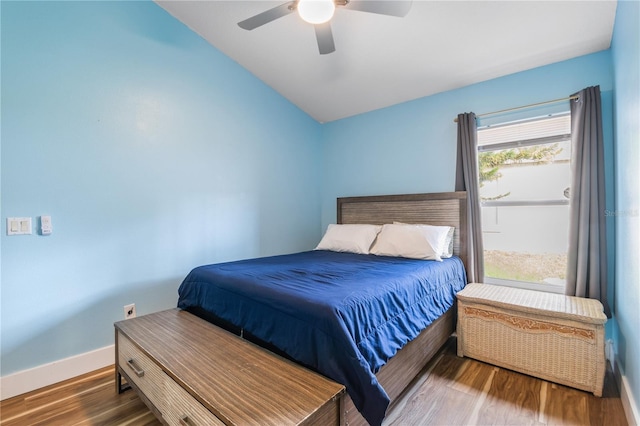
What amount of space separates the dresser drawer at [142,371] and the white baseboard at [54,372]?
0.58 m

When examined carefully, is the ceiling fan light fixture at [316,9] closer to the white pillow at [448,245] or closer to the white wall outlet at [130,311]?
the white pillow at [448,245]

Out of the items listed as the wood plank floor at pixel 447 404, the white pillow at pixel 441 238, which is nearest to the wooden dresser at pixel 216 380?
the wood plank floor at pixel 447 404

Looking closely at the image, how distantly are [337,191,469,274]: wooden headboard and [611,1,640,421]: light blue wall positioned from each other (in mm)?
1080

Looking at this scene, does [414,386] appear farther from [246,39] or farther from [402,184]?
[246,39]

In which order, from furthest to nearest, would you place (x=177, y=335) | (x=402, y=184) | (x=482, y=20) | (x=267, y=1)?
1. (x=402, y=184)
2. (x=267, y=1)
3. (x=482, y=20)
4. (x=177, y=335)

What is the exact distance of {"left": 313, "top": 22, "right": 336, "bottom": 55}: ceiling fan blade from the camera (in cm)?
189

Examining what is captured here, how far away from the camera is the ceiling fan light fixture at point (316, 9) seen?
166 cm

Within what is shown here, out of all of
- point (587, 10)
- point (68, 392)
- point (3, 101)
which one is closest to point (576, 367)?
point (587, 10)

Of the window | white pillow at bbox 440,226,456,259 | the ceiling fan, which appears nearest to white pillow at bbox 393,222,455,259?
white pillow at bbox 440,226,456,259

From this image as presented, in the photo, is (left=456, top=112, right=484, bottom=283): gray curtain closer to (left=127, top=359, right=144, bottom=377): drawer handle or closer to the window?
the window

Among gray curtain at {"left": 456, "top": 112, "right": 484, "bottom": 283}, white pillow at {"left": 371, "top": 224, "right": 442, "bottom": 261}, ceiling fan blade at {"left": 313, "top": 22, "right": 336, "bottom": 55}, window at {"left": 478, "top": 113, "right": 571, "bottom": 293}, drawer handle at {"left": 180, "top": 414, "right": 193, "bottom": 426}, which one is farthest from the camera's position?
gray curtain at {"left": 456, "top": 112, "right": 484, "bottom": 283}

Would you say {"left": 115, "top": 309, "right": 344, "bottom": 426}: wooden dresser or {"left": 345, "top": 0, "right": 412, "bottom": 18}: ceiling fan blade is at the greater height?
{"left": 345, "top": 0, "right": 412, "bottom": 18}: ceiling fan blade

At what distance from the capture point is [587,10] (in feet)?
6.34

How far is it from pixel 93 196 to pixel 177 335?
133 centimetres
